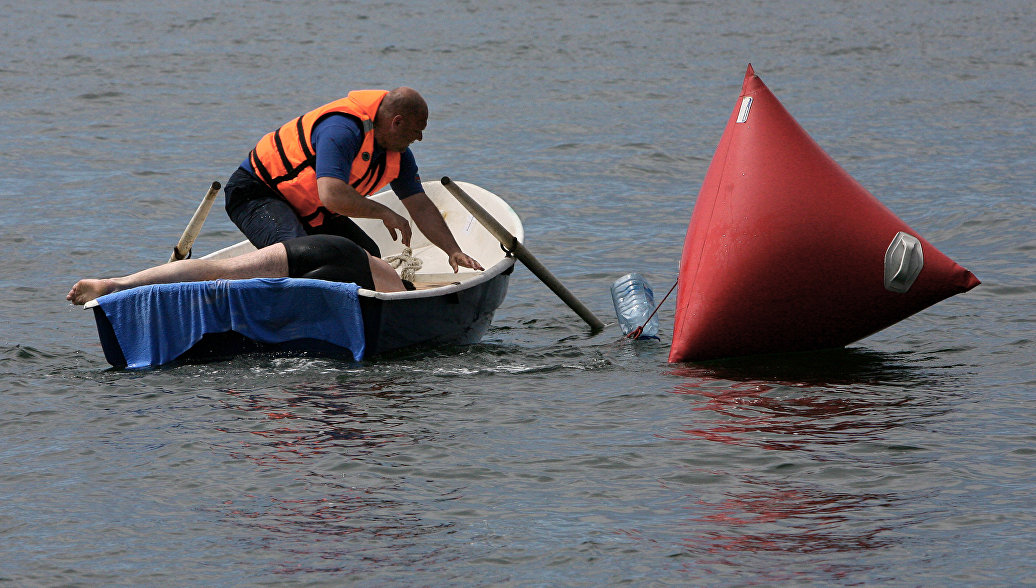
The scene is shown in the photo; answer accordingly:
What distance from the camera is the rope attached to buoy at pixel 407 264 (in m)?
7.99

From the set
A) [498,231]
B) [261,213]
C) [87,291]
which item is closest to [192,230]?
[261,213]

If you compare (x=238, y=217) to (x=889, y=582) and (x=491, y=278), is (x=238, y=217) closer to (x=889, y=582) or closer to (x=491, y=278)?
(x=491, y=278)

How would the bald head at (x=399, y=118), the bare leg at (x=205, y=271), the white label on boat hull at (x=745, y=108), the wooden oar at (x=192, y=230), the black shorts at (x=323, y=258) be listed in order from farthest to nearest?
the wooden oar at (x=192, y=230), the white label on boat hull at (x=745, y=108), the bald head at (x=399, y=118), the black shorts at (x=323, y=258), the bare leg at (x=205, y=271)

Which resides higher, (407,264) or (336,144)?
(336,144)

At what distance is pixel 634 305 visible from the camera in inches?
312

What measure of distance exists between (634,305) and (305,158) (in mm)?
2297

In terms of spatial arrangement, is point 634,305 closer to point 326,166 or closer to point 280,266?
point 326,166

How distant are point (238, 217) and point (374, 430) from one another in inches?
78.1

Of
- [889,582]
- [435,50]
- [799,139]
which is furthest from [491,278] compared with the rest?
[435,50]

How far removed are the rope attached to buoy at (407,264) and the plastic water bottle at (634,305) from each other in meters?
1.29

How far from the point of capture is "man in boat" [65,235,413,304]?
6242 mm

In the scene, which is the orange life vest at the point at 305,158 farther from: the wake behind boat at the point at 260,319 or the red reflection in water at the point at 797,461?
the red reflection in water at the point at 797,461

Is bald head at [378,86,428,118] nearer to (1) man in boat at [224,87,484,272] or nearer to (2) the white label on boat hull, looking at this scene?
(1) man in boat at [224,87,484,272]

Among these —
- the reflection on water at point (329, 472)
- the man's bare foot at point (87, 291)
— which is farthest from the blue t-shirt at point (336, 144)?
the man's bare foot at point (87, 291)
